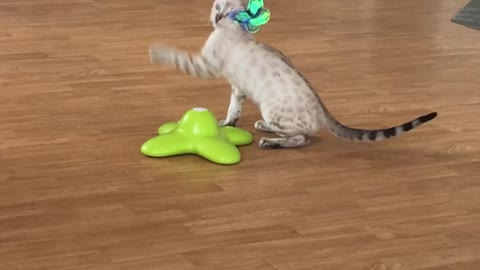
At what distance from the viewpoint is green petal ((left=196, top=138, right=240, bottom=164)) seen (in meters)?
3.06

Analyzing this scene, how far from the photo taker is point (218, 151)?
3.07 m

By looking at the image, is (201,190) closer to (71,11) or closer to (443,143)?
(443,143)

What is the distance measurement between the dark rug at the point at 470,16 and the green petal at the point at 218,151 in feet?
7.57

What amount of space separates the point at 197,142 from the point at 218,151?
0.08 metres

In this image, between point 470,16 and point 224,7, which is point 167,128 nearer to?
point 224,7

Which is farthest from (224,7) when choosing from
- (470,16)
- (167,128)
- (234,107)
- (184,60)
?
(470,16)

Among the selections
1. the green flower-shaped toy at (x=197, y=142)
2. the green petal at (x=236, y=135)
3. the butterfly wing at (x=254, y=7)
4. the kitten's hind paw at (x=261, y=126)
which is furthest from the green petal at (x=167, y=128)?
the butterfly wing at (x=254, y=7)

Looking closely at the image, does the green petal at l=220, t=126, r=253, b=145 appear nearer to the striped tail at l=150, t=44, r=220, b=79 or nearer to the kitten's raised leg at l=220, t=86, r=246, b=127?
the kitten's raised leg at l=220, t=86, r=246, b=127

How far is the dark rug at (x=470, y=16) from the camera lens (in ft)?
16.6

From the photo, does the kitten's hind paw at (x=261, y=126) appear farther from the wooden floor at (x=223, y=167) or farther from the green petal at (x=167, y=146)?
the green petal at (x=167, y=146)

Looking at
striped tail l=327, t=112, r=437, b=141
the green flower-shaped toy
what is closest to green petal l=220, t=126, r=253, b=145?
the green flower-shaped toy

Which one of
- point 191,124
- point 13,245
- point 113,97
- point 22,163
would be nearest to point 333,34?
point 113,97

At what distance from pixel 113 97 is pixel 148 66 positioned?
1.46ft

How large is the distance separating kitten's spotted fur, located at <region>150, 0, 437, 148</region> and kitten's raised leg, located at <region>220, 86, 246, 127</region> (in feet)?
0.04
